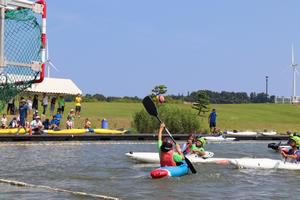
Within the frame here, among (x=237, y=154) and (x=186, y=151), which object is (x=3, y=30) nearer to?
(x=186, y=151)

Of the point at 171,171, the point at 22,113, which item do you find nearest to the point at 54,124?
the point at 22,113

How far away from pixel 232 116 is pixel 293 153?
4180cm

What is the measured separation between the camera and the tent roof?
151 ft

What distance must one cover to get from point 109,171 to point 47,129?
1480cm

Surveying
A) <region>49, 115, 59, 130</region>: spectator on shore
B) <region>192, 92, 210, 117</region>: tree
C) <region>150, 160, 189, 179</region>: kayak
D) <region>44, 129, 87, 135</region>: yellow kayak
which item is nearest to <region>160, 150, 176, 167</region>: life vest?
<region>150, 160, 189, 179</region>: kayak

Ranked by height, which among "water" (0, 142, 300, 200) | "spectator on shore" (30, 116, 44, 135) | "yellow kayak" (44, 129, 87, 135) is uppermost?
"spectator on shore" (30, 116, 44, 135)

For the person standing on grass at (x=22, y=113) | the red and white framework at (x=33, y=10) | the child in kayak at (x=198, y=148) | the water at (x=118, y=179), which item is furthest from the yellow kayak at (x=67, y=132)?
the red and white framework at (x=33, y=10)

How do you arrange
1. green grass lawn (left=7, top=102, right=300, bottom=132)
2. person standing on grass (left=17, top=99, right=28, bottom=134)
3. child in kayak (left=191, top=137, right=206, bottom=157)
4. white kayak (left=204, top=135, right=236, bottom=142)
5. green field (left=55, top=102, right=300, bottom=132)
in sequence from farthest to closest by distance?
green field (left=55, top=102, right=300, bottom=132)
green grass lawn (left=7, top=102, right=300, bottom=132)
white kayak (left=204, top=135, right=236, bottom=142)
person standing on grass (left=17, top=99, right=28, bottom=134)
child in kayak (left=191, top=137, right=206, bottom=157)

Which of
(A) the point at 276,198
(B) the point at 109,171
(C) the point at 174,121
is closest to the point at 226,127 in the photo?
(C) the point at 174,121

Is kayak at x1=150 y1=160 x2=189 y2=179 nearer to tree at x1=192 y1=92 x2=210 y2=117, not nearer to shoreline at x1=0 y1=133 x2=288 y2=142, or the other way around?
shoreline at x1=0 y1=133 x2=288 y2=142

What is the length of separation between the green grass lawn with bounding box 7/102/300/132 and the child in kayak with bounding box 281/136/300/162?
18.7 metres

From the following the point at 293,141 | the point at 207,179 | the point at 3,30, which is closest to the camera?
the point at 3,30

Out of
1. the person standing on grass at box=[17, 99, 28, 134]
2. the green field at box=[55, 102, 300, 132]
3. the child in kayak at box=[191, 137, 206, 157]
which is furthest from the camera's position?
the green field at box=[55, 102, 300, 132]

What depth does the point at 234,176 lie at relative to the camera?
707 inches
